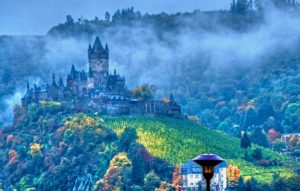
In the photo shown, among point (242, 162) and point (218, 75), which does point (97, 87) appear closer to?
point (242, 162)

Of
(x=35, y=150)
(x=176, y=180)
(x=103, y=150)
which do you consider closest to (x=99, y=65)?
(x=35, y=150)

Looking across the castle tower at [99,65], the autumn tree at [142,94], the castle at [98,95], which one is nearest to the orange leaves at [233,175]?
the castle at [98,95]

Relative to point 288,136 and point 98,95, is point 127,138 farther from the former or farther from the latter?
point 288,136

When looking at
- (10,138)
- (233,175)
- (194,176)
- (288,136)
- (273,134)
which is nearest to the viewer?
(233,175)

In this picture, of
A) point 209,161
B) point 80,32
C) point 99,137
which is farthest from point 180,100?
point 209,161

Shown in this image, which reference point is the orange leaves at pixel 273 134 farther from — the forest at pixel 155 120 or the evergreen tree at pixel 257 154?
the evergreen tree at pixel 257 154

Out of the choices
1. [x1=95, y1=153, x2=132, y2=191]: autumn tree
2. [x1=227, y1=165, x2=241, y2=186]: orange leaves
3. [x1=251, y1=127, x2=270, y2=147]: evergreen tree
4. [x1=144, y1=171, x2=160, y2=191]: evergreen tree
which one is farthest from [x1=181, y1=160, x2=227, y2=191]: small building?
[x1=251, y1=127, x2=270, y2=147]: evergreen tree

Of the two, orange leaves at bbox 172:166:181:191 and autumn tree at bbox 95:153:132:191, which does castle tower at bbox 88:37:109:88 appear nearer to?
autumn tree at bbox 95:153:132:191
